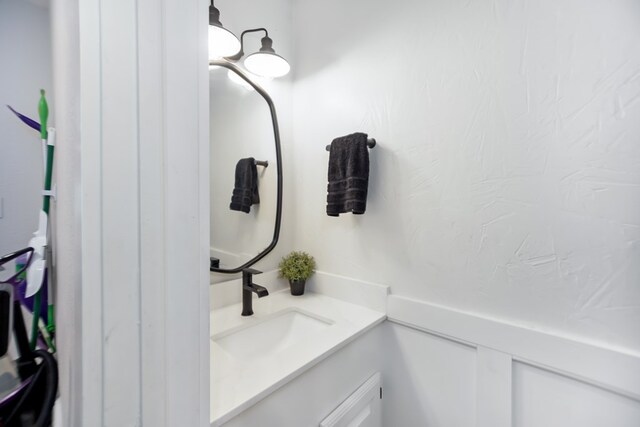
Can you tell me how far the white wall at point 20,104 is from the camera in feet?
3.33

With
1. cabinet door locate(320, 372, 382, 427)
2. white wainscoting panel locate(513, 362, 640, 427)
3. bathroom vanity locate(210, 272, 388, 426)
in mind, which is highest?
bathroom vanity locate(210, 272, 388, 426)

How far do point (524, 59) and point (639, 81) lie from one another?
0.88ft

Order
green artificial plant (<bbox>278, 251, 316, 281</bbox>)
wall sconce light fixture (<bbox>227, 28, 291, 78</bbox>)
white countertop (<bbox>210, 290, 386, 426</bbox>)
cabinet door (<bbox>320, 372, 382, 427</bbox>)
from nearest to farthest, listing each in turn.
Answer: white countertop (<bbox>210, 290, 386, 426</bbox>) → cabinet door (<bbox>320, 372, 382, 427</bbox>) → wall sconce light fixture (<bbox>227, 28, 291, 78</bbox>) → green artificial plant (<bbox>278, 251, 316, 281</bbox>)

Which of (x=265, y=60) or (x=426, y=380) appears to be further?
(x=265, y=60)

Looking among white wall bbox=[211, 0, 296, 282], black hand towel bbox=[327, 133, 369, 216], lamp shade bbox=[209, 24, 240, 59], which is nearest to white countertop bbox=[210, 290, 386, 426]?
white wall bbox=[211, 0, 296, 282]

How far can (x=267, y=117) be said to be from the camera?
1342mm

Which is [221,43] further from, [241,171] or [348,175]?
[348,175]

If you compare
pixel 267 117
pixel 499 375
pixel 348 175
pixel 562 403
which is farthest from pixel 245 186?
pixel 562 403

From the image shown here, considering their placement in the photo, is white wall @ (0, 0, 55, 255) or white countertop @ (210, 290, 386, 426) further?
white wall @ (0, 0, 55, 255)

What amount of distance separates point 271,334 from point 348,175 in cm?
73

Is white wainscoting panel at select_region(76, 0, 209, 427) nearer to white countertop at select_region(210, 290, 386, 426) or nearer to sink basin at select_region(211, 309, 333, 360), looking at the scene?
white countertop at select_region(210, 290, 386, 426)

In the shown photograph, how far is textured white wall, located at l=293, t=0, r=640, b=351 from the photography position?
2.29 ft

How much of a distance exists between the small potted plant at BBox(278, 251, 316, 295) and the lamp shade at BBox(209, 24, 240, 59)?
951 millimetres

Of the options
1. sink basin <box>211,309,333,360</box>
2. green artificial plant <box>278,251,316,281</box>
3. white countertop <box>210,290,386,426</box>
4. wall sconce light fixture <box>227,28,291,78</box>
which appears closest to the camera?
white countertop <box>210,290,386,426</box>
